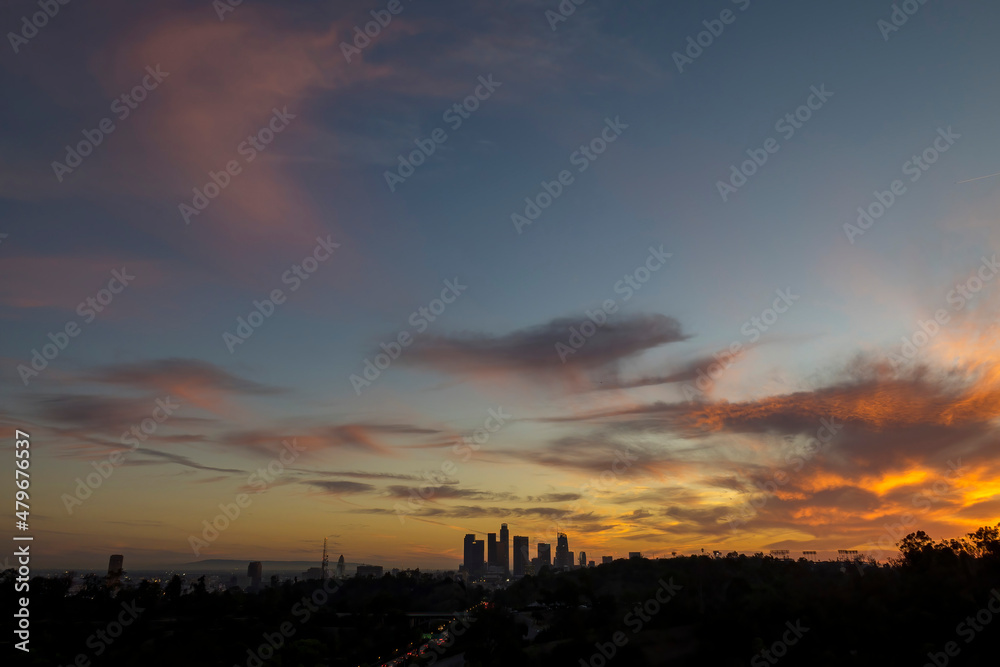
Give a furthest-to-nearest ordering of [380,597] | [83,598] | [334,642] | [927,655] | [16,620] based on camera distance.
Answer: [380,597] < [83,598] < [334,642] < [16,620] < [927,655]

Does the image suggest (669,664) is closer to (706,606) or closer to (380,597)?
(706,606)

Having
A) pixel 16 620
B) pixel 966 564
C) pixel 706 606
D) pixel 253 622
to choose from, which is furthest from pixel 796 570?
pixel 16 620

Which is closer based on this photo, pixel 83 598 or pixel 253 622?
pixel 253 622

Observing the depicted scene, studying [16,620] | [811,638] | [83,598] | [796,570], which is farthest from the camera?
[796,570]

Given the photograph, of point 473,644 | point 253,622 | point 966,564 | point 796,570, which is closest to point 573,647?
point 473,644

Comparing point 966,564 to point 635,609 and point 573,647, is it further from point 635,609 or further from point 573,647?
point 573,647

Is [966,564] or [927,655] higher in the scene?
[966,564]
